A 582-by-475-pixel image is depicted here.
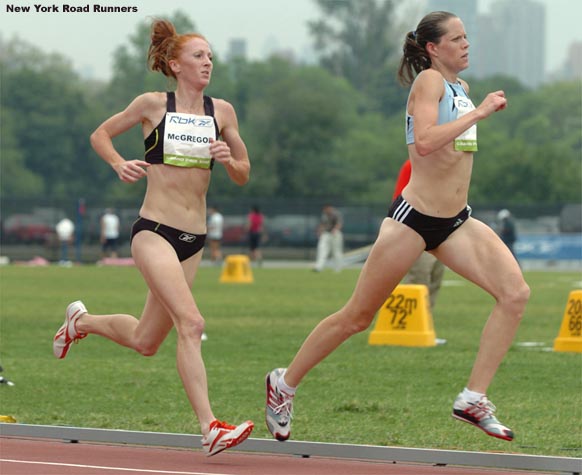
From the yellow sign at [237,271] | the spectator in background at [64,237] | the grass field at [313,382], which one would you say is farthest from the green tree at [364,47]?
the grass field at [313,382]

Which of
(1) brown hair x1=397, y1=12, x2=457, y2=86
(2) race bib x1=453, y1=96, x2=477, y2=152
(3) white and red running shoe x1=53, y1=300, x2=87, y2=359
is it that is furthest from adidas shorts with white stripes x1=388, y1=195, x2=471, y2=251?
(3) white and red running shoe x1=53, y1=300, x2=87, y2=359

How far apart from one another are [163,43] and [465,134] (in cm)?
209

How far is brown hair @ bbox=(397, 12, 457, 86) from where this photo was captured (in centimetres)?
898

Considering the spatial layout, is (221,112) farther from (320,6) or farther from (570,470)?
(320,6)

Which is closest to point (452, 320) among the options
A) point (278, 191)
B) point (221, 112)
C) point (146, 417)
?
point (146, 417)

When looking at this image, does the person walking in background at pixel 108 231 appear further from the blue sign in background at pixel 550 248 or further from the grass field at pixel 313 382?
the grass field at pixel 313 382

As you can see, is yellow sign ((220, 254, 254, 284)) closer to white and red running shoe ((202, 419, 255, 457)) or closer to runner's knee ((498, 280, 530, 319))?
runner's knee ((498, 280, 530, 319))

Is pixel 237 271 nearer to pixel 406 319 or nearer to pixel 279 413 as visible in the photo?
pixel 406 319

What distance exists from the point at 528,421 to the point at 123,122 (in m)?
3.71

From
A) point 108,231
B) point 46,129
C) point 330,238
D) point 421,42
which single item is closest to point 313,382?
point 421,42

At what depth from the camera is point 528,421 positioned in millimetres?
10867

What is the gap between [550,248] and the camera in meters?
52.0

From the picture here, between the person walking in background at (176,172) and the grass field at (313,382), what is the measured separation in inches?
54.6

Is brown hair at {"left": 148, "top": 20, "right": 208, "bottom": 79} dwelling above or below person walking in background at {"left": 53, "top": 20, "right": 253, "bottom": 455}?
above
